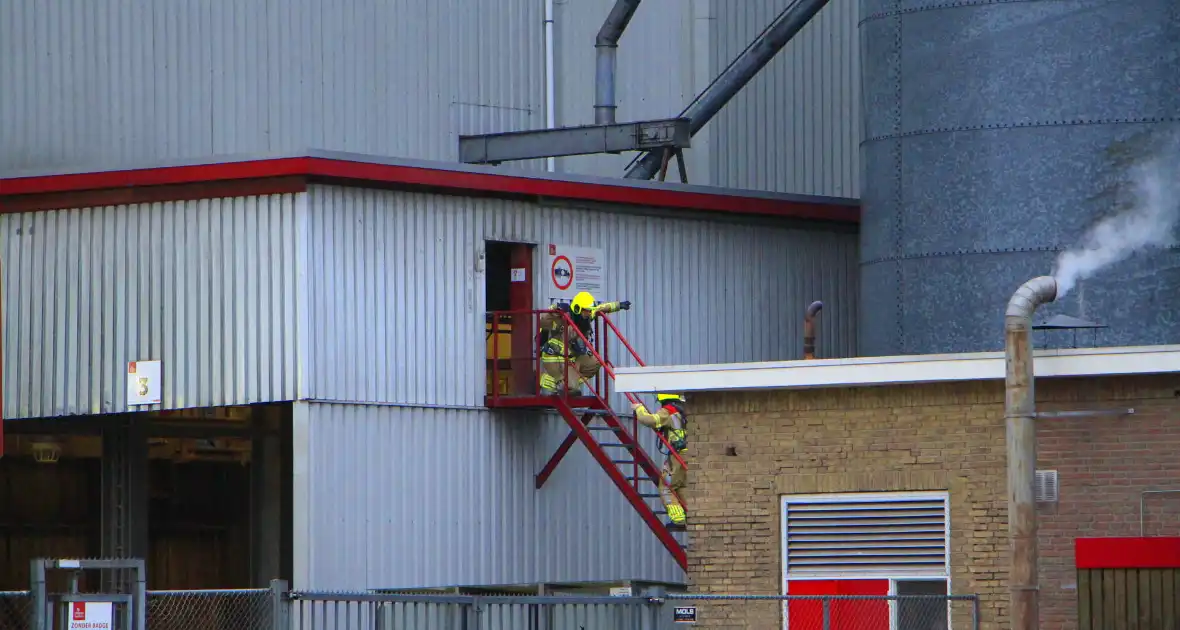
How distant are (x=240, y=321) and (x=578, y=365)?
166 inches

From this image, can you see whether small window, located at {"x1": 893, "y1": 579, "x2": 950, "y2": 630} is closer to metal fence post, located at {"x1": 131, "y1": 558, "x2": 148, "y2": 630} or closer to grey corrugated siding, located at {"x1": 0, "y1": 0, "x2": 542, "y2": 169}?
metal fence post, located at {"x1": 131, "y1": 558, "x2": 148, "y2": 630}

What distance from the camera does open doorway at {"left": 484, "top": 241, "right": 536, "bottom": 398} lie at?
2653cm

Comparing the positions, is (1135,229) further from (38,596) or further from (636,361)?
(38,596)

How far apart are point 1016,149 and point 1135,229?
1.72m

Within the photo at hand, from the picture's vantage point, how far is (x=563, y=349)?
26.2 metres

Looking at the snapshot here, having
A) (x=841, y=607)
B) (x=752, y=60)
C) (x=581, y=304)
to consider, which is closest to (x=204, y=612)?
(x=581, y=304)

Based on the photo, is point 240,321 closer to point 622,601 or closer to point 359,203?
point 359,203

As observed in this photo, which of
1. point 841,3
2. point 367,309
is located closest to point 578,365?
point 367,309

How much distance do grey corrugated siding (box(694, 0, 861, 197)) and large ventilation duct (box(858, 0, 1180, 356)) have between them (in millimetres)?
7790

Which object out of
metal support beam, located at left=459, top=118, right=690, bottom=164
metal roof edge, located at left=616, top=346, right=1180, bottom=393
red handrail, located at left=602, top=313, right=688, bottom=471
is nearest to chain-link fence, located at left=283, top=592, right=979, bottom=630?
metal roof edge, located at left=616, top=346, right=1180, bottom=393

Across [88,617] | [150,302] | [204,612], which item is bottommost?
[204,612]

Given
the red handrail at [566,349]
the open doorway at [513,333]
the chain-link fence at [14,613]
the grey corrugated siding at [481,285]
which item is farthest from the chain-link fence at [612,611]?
the chain-link fence at [14,613]

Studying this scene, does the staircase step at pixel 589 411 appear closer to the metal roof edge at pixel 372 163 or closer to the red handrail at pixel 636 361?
the red handrail at pixel 636 361

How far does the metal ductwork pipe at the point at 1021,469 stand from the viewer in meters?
18.8
